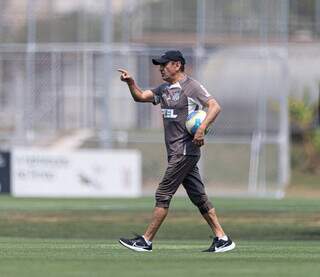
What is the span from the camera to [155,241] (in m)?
16.6

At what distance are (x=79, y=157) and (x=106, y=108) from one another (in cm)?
199

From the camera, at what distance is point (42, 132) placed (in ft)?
107

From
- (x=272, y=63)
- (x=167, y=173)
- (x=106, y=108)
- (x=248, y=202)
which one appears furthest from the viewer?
(x=272, y=63)

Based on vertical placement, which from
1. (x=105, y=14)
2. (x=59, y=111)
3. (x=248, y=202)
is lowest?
(x=248, y=202)

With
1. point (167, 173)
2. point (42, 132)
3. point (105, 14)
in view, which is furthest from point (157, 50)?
point (167, 173)

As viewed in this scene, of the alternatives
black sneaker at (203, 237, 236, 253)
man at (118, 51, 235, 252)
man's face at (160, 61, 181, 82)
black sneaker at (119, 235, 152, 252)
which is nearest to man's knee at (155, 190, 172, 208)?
man at (118, 51, 235, 252)

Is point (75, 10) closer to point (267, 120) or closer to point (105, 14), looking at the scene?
point (105, 14)

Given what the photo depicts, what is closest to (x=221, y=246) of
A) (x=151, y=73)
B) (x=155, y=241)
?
(x=155, y=241)

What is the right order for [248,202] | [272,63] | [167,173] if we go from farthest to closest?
[272,63]
[248,202]
[167,173]

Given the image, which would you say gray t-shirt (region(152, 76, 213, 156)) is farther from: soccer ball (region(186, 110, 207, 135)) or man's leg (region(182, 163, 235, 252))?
man's leg (region(182, 163, 235, 252))

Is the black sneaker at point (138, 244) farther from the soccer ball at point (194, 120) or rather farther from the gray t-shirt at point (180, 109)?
the soccer ball at point (194, 120)

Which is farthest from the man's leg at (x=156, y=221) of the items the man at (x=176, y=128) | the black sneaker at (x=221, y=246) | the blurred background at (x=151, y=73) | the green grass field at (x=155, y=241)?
the blurred background at (x=151, y=73)

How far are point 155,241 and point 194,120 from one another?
4129mm

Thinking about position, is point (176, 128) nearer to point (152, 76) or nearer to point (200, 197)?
point (200, 197)
